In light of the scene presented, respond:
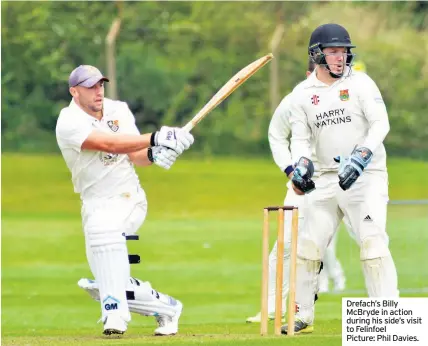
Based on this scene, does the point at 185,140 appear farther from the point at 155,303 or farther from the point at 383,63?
the point at 383,63

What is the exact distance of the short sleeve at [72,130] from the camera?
30.2 ft

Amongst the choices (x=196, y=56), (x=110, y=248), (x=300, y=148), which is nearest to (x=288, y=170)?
(x=300, y=148)

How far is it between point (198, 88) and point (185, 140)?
28.3 meters

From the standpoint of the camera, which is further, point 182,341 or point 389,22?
point 389,22

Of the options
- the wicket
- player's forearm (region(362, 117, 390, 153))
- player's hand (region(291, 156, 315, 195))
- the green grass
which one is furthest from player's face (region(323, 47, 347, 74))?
the green grass

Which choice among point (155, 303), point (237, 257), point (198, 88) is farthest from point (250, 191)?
point (155, 303)

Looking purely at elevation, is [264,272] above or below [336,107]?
below

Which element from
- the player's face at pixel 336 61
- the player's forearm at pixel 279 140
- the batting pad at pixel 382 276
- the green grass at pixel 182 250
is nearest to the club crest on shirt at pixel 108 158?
the green grass at pixel 182 250

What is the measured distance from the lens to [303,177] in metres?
8.95

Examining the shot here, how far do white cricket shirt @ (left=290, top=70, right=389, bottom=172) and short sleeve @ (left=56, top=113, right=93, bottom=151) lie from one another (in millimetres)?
1350

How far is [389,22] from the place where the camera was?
37.1 metres

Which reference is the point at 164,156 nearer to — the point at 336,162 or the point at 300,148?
the point at 300,148

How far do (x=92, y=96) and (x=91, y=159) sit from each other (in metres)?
0.41

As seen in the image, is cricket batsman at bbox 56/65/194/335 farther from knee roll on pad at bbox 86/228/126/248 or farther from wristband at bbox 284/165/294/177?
wristband at bbox 284/165/294/177
